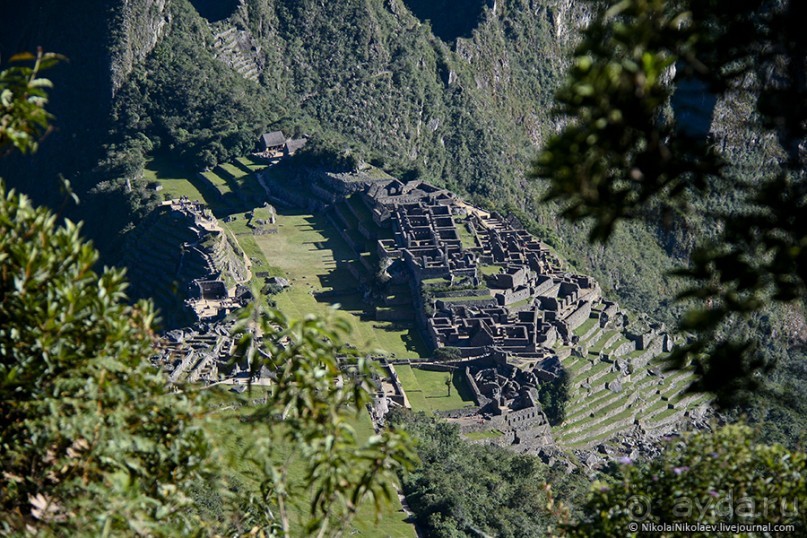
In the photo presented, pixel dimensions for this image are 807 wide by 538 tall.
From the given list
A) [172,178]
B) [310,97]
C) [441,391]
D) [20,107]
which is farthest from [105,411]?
[310,97]

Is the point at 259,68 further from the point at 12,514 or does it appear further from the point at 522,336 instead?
the point at 12,514

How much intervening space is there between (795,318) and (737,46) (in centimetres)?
8053

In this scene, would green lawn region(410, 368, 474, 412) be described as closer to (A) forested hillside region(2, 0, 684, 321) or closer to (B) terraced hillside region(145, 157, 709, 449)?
(B) terraced hillside region(145, 157, 709, 449)

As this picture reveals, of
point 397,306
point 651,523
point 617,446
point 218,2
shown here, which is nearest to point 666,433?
point 617,446

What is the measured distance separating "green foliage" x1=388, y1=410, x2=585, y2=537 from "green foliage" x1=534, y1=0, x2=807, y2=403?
20.2 m

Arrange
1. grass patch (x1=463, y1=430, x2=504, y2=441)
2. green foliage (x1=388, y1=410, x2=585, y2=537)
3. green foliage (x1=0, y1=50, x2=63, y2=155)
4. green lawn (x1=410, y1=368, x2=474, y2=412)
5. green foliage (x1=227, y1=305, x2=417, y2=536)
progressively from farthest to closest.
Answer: green lawn (x1=410, y1=368, x2=474, y2=412) → grass patch (x1=463, y1=430, x2=504, y2=441) → green foliage (x1=388, y1=410, x2=585, y2=537) → green foliage (x1=0, y1=50, x2=63, y2=155) → green foliage (x1=227, y1=305, x2=417, y2=536)

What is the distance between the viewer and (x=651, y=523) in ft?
28.2

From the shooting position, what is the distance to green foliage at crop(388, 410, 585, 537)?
96.4 ft

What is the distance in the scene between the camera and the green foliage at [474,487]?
96.4ft

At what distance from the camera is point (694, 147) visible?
20.4 ft

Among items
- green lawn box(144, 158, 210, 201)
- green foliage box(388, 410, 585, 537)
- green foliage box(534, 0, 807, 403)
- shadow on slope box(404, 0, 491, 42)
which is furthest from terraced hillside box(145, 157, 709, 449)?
shadow on slope box(404, 0, 491, 42)

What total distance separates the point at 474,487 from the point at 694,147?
26730 millimetres

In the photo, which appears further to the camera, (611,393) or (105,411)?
(611,393)

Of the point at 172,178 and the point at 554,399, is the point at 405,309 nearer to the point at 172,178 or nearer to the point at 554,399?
the point at 554,399
